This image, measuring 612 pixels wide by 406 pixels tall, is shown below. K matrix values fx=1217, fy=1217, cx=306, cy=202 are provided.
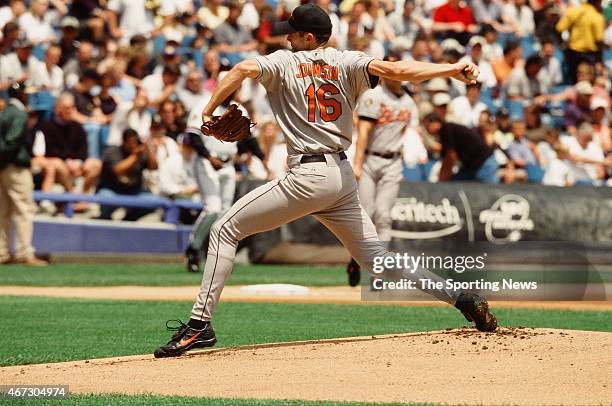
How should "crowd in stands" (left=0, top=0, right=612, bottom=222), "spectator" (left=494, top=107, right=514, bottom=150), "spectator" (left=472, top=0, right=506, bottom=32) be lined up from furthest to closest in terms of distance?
1. "spectator" (left=472, top=0, right=506, bottom=32)
2. "spectator" (left=494, top=107, right=514, bottom=150)
3. "crowd in stands" (left=0, top=0, right=612, bottom=222)

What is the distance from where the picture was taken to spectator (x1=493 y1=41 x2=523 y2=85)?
21.2 m

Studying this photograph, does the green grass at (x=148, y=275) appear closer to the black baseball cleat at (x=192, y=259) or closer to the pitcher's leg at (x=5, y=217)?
the black baseball cleat at (x=192, y=259)

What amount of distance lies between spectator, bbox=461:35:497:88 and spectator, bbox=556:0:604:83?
1878 millimetres

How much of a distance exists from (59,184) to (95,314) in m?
6.99

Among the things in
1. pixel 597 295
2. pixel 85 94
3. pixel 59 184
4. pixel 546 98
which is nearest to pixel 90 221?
pixel 59 184

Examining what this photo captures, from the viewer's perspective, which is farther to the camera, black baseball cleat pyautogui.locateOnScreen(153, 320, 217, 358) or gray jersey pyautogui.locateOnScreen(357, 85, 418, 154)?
→ gray jersey pyautogui.locateOnScreen(357, 85, 418, 154)

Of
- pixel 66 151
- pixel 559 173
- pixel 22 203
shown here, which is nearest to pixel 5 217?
pixel 22 203

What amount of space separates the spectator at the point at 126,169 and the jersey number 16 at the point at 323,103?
9.86 metres

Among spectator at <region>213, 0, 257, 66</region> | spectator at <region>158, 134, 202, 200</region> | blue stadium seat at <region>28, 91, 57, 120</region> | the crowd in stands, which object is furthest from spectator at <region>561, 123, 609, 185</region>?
blue stadium seat at <region>28, 91, 57, 120</region>

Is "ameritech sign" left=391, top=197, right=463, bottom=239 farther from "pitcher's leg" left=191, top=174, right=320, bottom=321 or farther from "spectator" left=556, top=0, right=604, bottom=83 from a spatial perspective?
"pitcher's leg" left=191, top=174, right=320, bottom=321

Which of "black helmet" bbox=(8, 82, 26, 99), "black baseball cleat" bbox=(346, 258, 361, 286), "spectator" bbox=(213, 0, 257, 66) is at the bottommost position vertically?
"black baseball cleat" bbox=(346, 258, 361, 286)

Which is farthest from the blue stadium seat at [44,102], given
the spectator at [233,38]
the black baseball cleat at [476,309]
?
the black baseball cleat at [476,309]

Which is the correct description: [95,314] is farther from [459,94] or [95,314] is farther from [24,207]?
[459,94]

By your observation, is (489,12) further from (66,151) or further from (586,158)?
(66,151)
